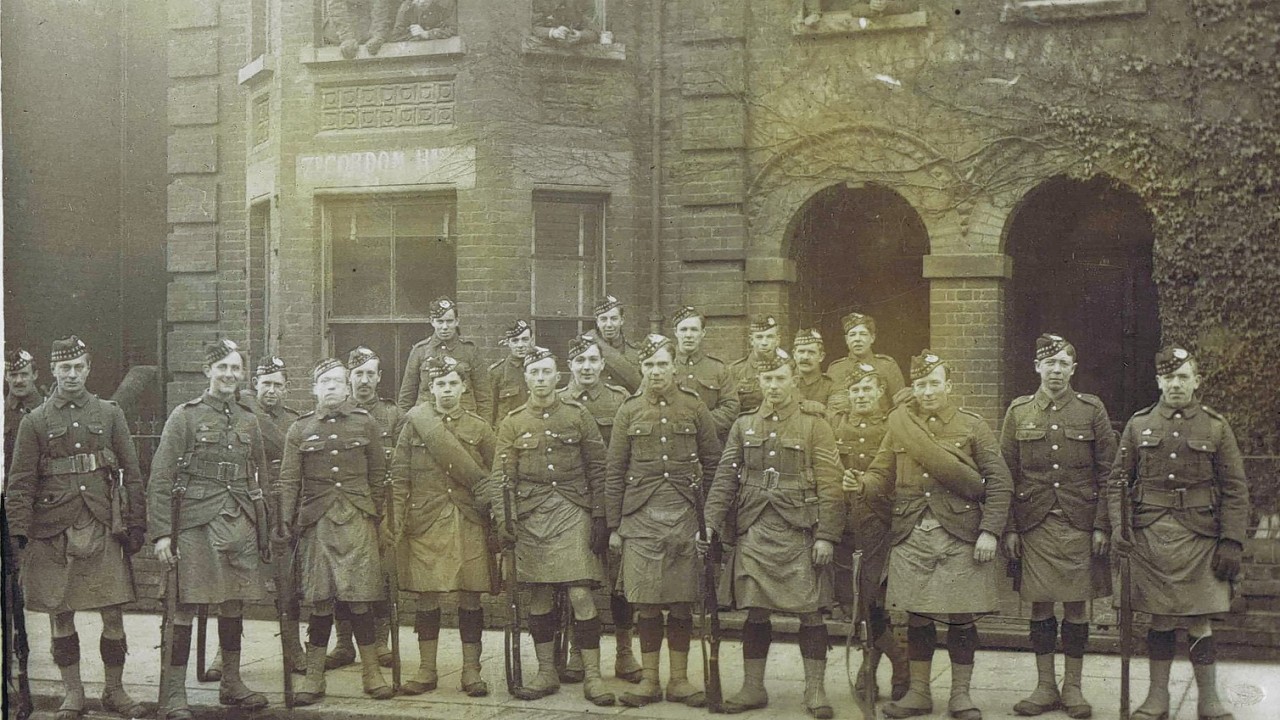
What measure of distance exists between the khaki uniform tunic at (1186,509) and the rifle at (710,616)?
211 centimetres

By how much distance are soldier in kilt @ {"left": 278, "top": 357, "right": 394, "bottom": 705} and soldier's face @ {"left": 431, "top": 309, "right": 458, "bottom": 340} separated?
1207 millimetres

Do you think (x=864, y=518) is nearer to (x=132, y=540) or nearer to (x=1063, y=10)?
(x=1063, y=10)

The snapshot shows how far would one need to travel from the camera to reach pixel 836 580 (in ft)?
22.9

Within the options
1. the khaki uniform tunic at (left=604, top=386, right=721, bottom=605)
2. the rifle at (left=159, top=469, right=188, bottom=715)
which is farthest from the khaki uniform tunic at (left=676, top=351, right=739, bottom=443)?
the rifle at (left=159, top=469, right=188, bottom=715)

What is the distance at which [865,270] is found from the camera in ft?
28.9

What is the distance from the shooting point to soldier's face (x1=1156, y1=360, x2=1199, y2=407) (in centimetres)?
621

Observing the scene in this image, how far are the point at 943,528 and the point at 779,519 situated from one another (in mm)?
827

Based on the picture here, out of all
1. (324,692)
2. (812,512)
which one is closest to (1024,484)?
(812,512)

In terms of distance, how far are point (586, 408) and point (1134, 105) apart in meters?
3.82

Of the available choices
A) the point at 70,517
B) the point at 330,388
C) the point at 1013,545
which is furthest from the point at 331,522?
the point at 1013,545

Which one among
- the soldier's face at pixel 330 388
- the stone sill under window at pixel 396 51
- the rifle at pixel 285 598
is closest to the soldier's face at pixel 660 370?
the soldier's face at pixel 330 388

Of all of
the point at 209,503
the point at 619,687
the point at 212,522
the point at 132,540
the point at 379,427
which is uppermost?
the point at 379,427

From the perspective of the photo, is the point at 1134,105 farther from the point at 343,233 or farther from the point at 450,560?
the point at 343,233

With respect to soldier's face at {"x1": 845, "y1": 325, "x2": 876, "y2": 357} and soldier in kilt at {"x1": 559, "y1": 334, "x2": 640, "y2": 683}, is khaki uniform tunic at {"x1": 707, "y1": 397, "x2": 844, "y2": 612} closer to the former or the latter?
soldier in kilt at {"x1": 559, "y1": 334, "x2": 640, "y2": 683}
